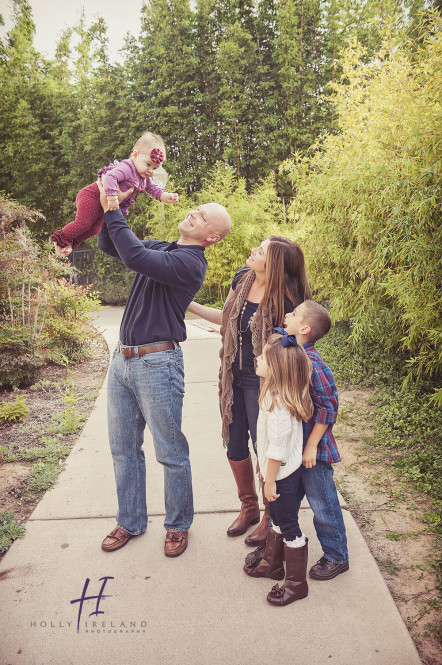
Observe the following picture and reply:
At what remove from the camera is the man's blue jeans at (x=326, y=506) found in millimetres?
1913

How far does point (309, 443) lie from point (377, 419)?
2.20 meters

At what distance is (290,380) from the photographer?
175 cm

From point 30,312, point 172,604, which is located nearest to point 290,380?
point 172,604

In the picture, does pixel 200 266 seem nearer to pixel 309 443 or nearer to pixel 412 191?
pixel 309 443

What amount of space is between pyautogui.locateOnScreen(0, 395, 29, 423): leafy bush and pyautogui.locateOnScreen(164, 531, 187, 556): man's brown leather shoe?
2225 mm

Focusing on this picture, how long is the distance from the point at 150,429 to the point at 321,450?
2.61 ft

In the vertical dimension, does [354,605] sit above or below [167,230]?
below

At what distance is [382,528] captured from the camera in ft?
7.70

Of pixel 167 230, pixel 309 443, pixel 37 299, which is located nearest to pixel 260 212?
pixel 167 230

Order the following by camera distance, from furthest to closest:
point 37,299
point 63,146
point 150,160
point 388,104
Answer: point 63,146
point 37,299
point 388,104
point 150,160

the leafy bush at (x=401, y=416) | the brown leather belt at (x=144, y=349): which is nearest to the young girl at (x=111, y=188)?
the brown leather belt at (x=144, y=349)

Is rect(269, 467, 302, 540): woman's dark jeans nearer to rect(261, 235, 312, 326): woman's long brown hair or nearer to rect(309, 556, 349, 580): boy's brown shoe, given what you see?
rect(309, 556, 349, 580): boy's brown shoe

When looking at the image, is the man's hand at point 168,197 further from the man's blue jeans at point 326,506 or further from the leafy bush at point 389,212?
the leafy bush at point 389,212

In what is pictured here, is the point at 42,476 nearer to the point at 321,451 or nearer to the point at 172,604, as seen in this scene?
the point at 172,604
